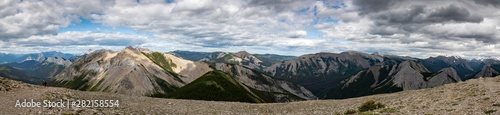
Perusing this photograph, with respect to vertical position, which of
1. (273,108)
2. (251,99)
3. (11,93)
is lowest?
(251,99)

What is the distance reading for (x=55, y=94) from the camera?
170 feet

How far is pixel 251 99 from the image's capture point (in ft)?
635

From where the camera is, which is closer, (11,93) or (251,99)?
(11,93)

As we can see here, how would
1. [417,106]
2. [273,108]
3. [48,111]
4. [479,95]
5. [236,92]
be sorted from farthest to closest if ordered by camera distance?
[236,92]
[273,108]
[479,95]
[417,106]
[48,111]

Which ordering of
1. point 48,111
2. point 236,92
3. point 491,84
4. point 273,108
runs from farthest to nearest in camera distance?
1. point 236,92
2. point 273,108
3. point 491,84
4. point 48,111

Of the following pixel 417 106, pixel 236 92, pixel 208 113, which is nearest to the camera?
pixel 417 106

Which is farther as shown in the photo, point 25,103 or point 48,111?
point 25,103

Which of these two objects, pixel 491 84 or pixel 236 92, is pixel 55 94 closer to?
pixel 491 84

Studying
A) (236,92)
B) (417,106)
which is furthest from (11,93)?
(236,92)

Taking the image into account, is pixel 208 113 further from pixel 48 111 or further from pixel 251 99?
pixel 251 99

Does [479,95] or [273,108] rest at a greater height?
[479,95]

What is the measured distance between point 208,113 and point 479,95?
125ft

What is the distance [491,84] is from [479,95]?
1278 centimetres

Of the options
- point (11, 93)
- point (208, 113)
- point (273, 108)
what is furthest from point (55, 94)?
point (273, 108)
